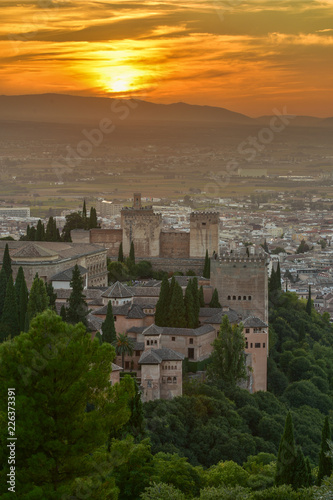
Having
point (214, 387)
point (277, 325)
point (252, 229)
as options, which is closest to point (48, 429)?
point (214, 387)

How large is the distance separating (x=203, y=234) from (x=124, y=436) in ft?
91.0

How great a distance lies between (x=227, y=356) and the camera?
30.1 m

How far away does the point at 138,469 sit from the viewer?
19156 millimetres

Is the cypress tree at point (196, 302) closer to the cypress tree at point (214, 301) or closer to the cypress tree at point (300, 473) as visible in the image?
the cypress tree at point (214, 301)

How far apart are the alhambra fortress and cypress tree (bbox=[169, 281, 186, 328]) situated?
2.25ft

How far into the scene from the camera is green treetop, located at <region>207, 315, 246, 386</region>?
30062 mm

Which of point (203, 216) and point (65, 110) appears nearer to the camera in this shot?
point (203, 216)

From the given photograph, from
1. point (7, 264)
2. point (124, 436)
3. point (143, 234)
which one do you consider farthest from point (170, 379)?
point (143, 234)

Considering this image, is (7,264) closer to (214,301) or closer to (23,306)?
(23,306)

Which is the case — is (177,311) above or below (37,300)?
below

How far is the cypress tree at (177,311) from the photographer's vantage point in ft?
105

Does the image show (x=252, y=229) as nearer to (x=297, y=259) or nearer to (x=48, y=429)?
(x=297, y=259)

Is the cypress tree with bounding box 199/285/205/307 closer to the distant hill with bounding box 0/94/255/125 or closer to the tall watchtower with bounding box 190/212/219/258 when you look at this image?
the tall watchtower with bounding box 190/212/219/258

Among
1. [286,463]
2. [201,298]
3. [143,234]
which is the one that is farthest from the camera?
[143,234]
